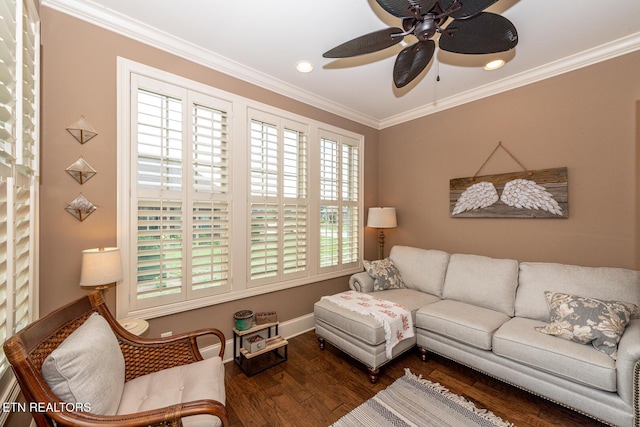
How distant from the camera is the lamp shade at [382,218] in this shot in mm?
3492

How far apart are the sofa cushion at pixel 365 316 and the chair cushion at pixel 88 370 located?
5.36 ft

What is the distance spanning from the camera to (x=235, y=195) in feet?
8.29

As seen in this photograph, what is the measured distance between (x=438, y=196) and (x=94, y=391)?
356 centimetres

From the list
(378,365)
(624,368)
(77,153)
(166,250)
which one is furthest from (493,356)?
(77,153)

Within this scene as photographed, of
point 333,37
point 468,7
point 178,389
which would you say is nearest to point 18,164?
point 178,389

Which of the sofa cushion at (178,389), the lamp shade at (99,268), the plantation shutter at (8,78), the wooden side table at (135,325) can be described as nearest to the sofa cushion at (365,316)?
the sofa cushion at (178,389)

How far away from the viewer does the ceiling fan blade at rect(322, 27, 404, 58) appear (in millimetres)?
1486

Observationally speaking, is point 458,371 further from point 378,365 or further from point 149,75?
point 149,75

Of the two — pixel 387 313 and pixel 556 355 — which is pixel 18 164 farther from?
pixel 556 355

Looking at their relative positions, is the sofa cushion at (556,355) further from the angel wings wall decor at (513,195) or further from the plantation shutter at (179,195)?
the plantation shutter at (179,195)

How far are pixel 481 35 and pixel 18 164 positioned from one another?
2.47 meters

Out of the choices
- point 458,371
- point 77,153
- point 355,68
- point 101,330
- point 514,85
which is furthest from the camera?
point 514,85

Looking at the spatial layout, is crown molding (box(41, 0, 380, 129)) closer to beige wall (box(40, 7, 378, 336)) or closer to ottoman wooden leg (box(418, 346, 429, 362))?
beige wall (box(40, 7, 378, 336))

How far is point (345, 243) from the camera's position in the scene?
3.62m
